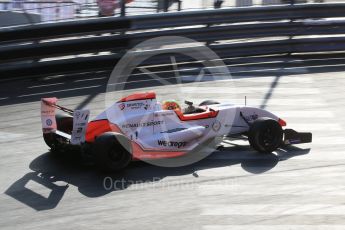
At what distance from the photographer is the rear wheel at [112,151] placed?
8.82 m

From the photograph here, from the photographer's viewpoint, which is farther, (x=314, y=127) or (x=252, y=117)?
(x=314, y=127)

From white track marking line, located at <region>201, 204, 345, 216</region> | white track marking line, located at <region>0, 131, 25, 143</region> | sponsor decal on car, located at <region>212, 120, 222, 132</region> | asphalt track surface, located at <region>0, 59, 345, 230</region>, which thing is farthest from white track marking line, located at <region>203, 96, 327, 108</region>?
white track marking line, located at <region>201, 204, 345, 216</region>

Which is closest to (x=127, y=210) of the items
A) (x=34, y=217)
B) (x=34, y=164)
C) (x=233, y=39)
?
(x=34, y=217)

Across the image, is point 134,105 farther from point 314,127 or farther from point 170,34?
point 170,34

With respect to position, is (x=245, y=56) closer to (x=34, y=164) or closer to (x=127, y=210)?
(x=34, y=164)

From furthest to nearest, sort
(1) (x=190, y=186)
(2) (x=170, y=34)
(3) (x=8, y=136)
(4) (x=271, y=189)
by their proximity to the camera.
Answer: (2) (x=170, y=34) → (3) (x=8, y=136) → (1) (x=190, y=186) → (4) (x=271, y=189)

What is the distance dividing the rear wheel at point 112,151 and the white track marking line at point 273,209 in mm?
1606

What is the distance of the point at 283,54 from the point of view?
16.5m

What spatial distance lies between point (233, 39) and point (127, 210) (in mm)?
8686

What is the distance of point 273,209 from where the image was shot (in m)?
7.81

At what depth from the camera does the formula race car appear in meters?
9.07

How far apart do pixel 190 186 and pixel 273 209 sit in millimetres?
1254

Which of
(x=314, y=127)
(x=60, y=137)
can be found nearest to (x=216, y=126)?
(x=314, y=127)

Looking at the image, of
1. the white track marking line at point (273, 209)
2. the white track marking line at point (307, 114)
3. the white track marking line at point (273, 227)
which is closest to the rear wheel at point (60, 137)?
the white track marking line at point (273, 209)
